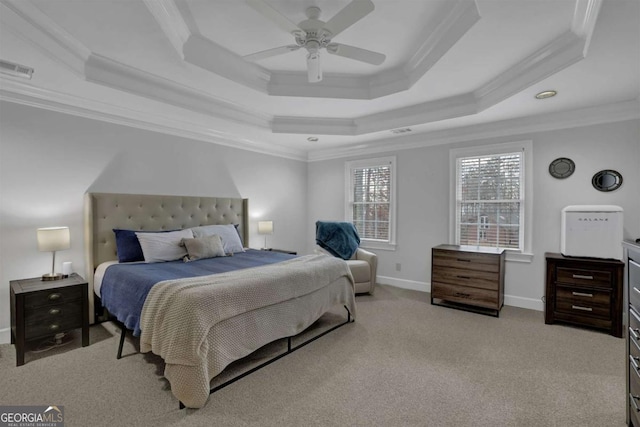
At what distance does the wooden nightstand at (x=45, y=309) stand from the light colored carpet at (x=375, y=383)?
0.21 m

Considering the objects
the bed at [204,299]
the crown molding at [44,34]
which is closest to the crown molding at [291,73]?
the crown molding at [44,34]

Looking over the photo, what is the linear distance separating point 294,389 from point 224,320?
2.32ft

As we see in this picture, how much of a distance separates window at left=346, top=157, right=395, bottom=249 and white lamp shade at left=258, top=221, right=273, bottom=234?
1438mm

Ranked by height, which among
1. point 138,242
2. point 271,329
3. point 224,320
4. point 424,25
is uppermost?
point 424,25

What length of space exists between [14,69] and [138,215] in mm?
1706

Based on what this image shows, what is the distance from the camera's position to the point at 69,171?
125 inches

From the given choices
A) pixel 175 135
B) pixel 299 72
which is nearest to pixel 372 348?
pixel 299 72

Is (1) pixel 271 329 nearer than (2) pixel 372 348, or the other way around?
(1) pixel 271 329

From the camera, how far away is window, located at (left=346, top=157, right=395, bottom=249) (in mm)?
5012

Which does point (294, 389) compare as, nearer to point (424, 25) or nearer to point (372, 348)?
point (372, 348)

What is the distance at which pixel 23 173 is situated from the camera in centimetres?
290

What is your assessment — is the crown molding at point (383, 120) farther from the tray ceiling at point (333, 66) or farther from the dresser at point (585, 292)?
the dresser at point (585, 292)

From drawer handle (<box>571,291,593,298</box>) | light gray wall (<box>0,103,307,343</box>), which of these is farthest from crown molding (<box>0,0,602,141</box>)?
drawer handle (<box>571,291,593,298</box>)

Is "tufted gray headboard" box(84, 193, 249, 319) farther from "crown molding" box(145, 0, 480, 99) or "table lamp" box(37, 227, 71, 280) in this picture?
"crown molding" box(145, 0, 480, 99)
